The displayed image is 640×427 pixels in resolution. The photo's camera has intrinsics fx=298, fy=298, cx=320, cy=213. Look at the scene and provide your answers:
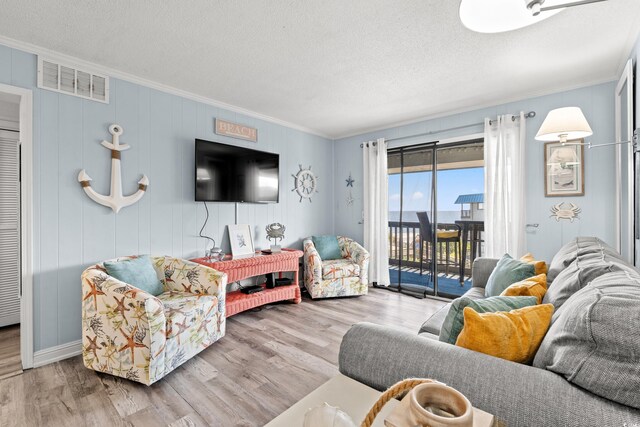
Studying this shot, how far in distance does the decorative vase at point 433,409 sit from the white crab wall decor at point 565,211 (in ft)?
11.3

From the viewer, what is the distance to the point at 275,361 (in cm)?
237

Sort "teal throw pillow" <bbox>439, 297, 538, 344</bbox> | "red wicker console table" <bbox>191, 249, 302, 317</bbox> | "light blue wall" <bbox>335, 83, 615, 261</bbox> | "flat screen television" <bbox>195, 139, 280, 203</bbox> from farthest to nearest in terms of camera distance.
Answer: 1. "flat screen television" <bbox>195, 139, 280, 203</bbox>
2. "red wicker console table" <bbox>191, 249, 302, 317</bbox>
3. "light blue wall" <bbox>335, 83, 615, 261</bbox>
4. "teal throw pillow" <bbox>439, 297, 538, 344</bbox>

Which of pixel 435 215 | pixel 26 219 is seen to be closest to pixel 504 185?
pixel 435 215

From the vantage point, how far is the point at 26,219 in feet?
7.52

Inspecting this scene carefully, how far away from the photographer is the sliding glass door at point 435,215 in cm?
417

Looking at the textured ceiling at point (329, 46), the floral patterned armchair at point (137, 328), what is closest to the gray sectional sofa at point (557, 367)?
the floral patterned armchair at point (137, 328)

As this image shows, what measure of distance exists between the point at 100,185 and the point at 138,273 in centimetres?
89

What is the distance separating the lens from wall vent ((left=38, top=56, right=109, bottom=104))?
2.40 metres

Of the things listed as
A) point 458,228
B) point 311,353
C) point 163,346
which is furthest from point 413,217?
point 163,346

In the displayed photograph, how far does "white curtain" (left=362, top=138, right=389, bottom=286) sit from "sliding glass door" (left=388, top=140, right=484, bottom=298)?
199 mm

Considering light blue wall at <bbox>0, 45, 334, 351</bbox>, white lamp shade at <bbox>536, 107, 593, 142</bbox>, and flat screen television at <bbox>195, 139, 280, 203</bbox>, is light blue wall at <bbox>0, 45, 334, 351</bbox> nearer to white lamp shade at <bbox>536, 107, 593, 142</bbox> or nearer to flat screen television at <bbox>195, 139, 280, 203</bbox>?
flat screen television at <bbox>195, 139, 280, 203</bbox>

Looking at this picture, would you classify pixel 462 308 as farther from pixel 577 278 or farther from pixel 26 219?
pixel 26 219

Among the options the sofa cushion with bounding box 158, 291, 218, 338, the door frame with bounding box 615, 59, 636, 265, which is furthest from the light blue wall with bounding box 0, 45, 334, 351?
the door frame with bounding box 615, 59, 636, 265

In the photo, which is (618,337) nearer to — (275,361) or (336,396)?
(336,396)
